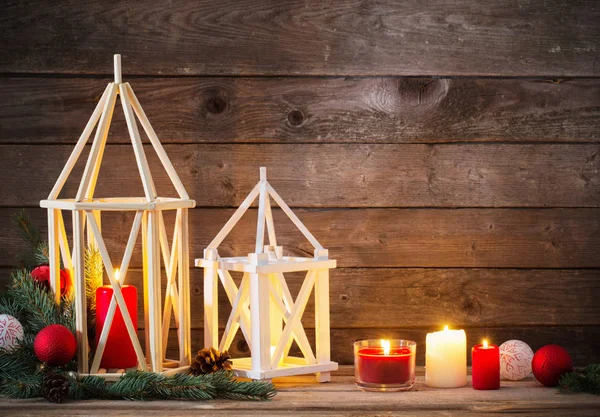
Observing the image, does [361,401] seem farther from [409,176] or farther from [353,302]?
[409,176]

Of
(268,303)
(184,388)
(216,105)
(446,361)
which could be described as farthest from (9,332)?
(446,361)

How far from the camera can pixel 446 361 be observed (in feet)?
4.23

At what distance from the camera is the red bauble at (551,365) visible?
49.8 inches

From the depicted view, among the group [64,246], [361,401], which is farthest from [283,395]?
[64,246]

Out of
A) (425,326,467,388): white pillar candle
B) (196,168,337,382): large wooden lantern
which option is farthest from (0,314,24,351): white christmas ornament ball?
(425,326,467,388): white pillar candle

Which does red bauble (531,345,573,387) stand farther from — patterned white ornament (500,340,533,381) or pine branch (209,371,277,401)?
pine branch (209,371,277,401)

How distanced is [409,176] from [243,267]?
15.3 inches

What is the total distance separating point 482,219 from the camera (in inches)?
58.7

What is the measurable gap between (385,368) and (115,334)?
0.41 meters

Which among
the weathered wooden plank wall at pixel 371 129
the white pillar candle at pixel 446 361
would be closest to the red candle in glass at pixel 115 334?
the weathered wooden plank wall at pixel 371 129

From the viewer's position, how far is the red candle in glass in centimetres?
127

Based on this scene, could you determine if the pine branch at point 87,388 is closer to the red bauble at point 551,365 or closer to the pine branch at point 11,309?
the pine branch at point 11,309

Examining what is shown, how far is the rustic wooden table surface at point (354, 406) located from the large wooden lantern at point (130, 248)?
93 mm

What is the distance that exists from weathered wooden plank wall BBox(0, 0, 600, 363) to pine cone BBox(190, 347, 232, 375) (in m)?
0.23
